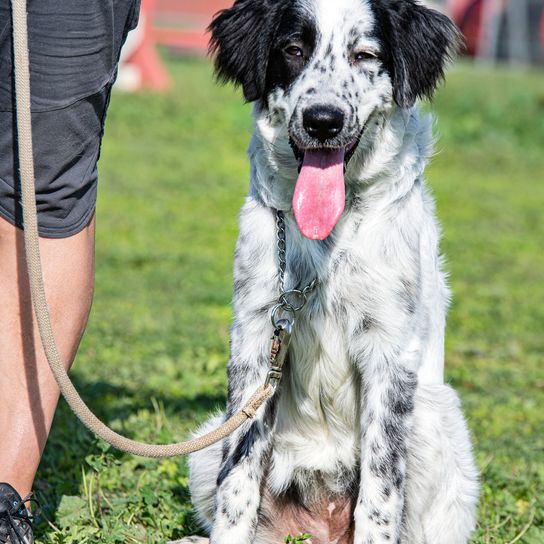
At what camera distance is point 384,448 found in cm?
341

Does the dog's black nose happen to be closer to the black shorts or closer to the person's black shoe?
the black shorts

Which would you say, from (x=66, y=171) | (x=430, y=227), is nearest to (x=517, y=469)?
(x=430, y=227)

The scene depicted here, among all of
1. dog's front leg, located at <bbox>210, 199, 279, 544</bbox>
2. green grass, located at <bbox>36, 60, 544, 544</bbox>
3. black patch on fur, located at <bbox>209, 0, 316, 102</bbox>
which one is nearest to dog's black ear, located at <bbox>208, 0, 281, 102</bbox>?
black patch on fur, located at <bbox>209, 0, 316, 102</bbox>

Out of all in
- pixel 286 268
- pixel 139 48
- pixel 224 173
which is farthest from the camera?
pixel 139 48

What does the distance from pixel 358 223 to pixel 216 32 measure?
84cm

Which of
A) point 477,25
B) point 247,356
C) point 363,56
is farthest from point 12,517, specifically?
point 477,25

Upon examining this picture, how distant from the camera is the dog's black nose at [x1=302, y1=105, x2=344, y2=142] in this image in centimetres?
327

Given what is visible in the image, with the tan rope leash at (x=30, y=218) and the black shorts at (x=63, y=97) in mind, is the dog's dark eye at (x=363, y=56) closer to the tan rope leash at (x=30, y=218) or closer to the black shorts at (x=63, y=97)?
the black shorts at (x=63, y=97)

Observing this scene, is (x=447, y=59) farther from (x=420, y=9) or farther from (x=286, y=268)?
(x=286, y=268)

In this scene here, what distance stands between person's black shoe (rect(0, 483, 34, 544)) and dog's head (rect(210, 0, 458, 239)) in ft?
3.98

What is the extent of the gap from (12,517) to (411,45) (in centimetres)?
197

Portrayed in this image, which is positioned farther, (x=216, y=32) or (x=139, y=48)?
(x=139, y=48)

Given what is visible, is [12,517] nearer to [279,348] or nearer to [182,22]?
[279,348]

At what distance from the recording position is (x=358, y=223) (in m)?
3.52
